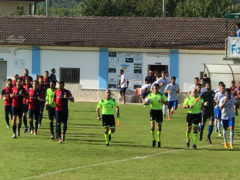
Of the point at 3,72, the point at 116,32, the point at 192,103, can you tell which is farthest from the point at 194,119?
the point at 3,72

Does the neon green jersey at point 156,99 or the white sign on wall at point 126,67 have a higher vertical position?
the white sign on wall at point 126,67

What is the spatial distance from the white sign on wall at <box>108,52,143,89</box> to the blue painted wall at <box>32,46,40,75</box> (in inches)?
191

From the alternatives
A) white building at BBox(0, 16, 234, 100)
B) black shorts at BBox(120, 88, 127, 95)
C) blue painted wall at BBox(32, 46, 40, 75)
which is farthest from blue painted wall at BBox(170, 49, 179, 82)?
blue painted wall at BBox(32, 46, 40, 75)

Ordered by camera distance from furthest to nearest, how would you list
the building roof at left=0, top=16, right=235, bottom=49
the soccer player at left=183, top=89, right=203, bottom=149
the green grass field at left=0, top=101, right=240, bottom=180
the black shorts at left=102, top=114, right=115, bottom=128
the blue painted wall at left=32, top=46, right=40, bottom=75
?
1. the blue painted wall at left=32, top=46, right=40, bottom=75
2. the building roof at left=0, top=16, right=235, bottom=49
3. the black shorts at left=102, top=114, right=115, bottom=128
4. the soccer player at left=183, top=89, right=203, bottom=149
5. the green grass field at left=0, top=101, right=240, bottom=180

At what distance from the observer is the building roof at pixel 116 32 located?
49688 millimetres

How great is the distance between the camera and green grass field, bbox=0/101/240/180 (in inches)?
714

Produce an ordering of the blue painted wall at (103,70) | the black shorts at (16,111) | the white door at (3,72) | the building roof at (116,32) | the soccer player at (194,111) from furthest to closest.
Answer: the white door at (3,72), the blue painted wall at (103,70), the building roof at (116,32), the black shorts at (16,111), the soccer player at (194,111)

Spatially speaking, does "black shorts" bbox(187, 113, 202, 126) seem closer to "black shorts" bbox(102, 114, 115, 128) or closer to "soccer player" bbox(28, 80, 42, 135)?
"black shorts" bbox(102, 114, 115, 128)

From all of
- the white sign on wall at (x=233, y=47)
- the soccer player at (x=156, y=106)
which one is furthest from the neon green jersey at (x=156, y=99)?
the white sign on wall at (x=233, y=47)

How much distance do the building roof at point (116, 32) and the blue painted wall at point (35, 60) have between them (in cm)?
44

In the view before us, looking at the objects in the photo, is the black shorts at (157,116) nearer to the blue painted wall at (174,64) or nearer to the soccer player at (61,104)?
the soccer player at (61,104)

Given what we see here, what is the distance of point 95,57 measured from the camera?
1977 inches

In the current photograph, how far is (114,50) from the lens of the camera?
164 feet

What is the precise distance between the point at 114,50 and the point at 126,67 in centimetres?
145
